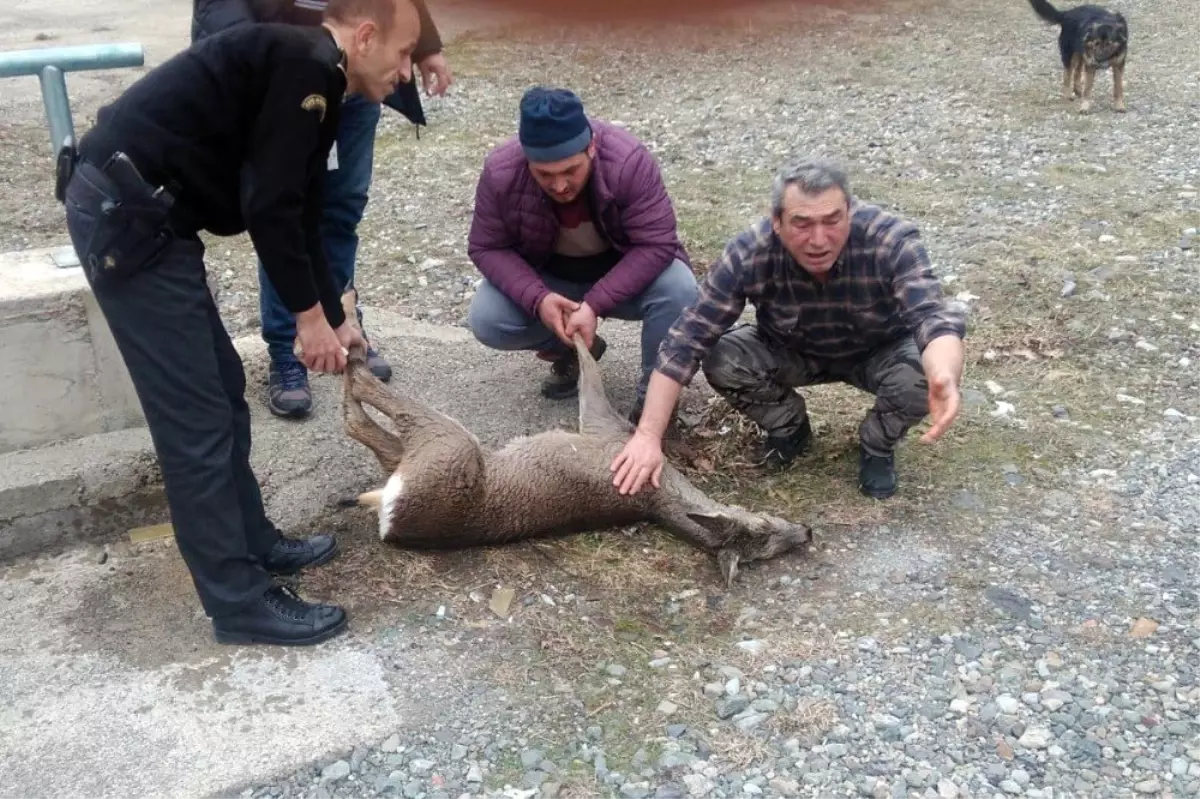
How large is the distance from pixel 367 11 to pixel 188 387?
108 cm

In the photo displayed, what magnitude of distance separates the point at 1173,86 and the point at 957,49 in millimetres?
2457

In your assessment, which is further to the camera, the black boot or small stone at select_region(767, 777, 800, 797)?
the black boot

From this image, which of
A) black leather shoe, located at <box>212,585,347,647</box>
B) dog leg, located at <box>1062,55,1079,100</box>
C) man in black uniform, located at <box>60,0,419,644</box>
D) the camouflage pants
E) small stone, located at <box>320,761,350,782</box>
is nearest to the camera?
man in black uniform, located at <box>60,0,419,644</box>

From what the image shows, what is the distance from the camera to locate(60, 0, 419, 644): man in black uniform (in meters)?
2.74

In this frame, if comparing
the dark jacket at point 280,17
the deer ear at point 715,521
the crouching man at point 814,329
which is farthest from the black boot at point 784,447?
the dark jacket at point 280,17

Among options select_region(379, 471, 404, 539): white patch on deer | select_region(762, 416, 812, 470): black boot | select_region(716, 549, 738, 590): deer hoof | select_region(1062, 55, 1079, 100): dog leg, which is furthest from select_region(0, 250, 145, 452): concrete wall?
select_region(1062, 55, 1079, 100): dog leg

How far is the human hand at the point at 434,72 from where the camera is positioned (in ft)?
14.6

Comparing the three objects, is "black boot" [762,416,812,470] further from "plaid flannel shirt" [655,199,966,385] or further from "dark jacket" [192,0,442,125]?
"dark jacket" [192,0,442,125]

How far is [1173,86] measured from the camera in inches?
413

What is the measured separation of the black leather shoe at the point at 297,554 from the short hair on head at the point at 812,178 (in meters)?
1.84

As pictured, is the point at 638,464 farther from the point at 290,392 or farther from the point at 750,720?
the point at 290,392

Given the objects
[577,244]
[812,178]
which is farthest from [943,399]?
[577,244]

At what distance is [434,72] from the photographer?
14.7 ft

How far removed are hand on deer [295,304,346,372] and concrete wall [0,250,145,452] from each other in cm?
119
